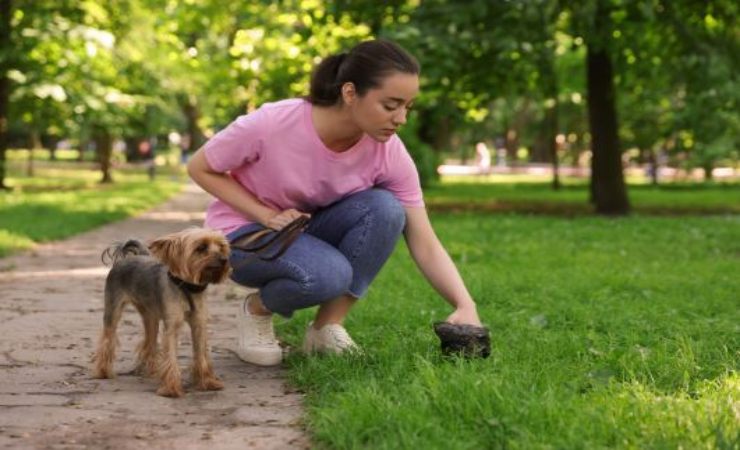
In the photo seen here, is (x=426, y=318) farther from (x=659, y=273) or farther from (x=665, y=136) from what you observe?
(x=665, y=136)

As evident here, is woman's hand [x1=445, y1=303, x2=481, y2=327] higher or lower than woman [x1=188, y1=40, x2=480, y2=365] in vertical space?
lower

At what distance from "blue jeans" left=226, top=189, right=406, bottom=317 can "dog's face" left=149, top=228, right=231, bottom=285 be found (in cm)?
54

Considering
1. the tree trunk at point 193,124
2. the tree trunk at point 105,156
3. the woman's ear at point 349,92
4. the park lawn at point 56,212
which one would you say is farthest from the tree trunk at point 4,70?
the tree trunk at point 193,124

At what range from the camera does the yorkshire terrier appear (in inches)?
169

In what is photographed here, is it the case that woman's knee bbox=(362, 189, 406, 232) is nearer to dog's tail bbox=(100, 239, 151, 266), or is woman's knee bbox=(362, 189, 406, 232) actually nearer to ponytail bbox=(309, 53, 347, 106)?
ponytail bbox=(309, 53, 347, 106)

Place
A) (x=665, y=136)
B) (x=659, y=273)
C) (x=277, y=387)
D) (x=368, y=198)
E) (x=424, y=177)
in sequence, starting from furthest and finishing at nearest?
1. (x=665, y=136)
2. (x=424, y=177)
3. (x=659, y=273)
4. (x=368, y=198)
5. (x=277, y=387)

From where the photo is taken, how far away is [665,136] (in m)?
28.7

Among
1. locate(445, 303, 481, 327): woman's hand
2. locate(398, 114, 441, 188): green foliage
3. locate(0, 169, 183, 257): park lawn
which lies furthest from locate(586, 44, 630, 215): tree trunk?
locate(445, 303, 481, 327): woman's hand

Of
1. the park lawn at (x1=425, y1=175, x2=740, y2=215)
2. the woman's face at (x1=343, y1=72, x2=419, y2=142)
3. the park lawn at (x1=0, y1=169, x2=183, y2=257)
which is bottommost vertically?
the park lawn at (x1=425, y1=175, x2=740, y2=215)

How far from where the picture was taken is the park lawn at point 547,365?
11.3 feet

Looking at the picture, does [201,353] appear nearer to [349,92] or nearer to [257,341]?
[257,341]

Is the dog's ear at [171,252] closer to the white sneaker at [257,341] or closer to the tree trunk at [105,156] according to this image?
the white sneaker at [257,341]

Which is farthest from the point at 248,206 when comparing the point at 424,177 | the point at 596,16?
the point at 424,177

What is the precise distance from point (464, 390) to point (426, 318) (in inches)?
99.4
